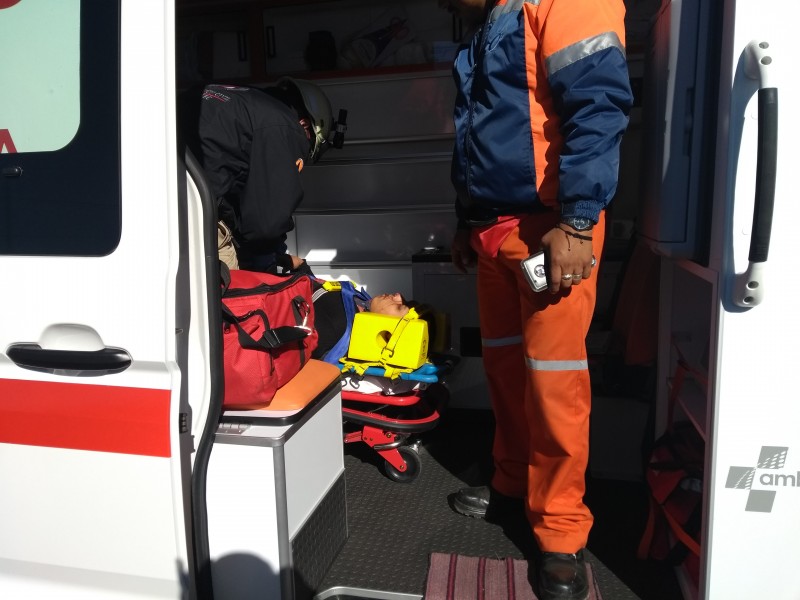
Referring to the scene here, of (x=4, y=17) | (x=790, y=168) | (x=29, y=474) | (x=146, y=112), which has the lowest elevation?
(x=29, y=474)

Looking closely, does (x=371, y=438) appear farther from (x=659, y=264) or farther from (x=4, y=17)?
Result: (x=4, y=17)

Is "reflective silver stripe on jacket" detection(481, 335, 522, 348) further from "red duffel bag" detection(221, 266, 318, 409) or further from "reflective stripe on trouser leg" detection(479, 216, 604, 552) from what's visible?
"red duffel bag" detection(221, 266, 318, 409)

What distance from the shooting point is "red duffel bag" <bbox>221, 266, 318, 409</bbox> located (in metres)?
1.78

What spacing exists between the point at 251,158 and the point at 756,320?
1657 mm

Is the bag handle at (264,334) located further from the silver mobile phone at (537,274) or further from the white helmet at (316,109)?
the white helmet at (316,109)

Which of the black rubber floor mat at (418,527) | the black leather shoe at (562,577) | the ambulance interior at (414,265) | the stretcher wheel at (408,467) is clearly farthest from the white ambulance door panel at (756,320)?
the stretcher wheel at (408,467)

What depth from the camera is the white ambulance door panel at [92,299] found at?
1398mm

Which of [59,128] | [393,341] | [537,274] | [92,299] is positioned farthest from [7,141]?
[393,341]

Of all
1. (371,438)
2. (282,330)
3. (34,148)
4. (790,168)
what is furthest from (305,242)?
(790,168)

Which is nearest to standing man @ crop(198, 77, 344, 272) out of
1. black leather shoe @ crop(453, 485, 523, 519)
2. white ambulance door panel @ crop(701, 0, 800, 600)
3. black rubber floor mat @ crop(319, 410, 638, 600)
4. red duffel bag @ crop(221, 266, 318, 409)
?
red duffel bag @ crop(221, 266, 318, 409)

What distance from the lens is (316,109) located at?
9.16 feet

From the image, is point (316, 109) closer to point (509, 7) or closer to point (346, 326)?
point (346, 326)

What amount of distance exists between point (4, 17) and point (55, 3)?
0.14 m

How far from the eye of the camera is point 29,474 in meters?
1.58
